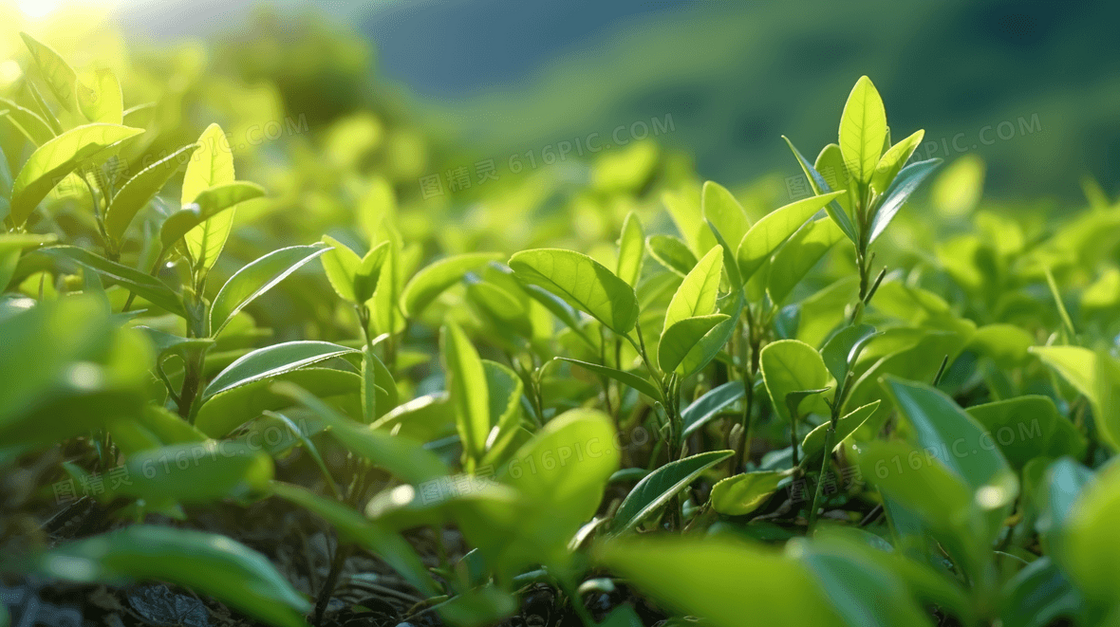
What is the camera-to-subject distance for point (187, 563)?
39 centimetres

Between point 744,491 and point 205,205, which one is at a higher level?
point 205,205

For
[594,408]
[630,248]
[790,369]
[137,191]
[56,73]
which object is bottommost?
[594,408]

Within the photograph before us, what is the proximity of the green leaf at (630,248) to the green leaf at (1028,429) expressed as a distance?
343mm

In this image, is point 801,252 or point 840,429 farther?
point 801,252

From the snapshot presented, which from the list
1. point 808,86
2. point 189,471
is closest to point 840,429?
point 189,471

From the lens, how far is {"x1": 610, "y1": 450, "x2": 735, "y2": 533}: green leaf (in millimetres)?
590

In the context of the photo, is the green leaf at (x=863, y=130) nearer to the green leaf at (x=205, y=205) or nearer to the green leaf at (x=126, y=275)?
the green leaf at (x=205, y=205)

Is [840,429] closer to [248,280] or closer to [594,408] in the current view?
[594,408]

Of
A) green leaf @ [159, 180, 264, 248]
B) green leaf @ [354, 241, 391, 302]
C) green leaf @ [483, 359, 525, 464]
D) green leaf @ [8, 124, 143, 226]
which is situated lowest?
green leaf @ [483, 359, 525, 464]

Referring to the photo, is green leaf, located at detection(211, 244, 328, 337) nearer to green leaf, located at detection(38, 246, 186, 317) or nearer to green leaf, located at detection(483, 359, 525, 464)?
green leaf, located at detection(38, 246, 186, 317)

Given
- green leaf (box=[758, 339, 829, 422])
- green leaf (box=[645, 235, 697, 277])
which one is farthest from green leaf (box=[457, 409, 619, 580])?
green leaf (box=[645, 235, 697, 277])

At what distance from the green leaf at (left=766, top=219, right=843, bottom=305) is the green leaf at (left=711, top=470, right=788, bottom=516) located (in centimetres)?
21

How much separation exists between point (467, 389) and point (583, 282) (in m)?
0.16

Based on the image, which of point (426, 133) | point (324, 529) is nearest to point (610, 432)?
point (324, 529)
